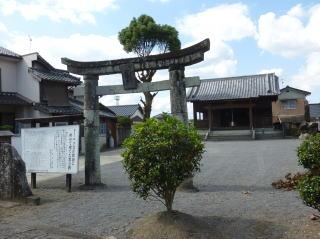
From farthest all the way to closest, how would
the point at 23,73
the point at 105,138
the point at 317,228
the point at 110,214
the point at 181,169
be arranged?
the point at 105,138
the point at 23,73
the point at 110,214
the point at 181,169
the point at 317,228

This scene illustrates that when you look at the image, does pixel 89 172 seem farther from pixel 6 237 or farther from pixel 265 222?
pixel 265 222

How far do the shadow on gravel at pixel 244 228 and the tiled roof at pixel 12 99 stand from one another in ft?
74.1

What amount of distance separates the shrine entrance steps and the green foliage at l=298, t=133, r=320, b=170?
95.8 feet

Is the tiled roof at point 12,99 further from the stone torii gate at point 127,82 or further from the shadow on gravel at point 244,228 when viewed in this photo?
the shadow on gravel at point 244,228

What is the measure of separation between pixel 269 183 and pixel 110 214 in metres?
5.47

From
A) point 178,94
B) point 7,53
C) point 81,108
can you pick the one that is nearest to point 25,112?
point 7,53

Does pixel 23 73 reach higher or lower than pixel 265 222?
higher

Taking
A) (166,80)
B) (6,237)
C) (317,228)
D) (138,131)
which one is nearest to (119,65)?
(166,80)

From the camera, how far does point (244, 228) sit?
697 centimetres

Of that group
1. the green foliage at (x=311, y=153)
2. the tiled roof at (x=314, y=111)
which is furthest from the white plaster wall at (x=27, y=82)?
the tiled roof at (x=314, y=111)

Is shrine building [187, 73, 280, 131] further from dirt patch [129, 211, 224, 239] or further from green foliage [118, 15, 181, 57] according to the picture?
dirt patch [129, 211, 224, 239]

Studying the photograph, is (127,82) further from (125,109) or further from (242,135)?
(125,109)

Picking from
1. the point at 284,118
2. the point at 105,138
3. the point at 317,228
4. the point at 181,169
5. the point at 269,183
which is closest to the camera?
the point at 317,228

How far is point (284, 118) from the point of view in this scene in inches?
1970
